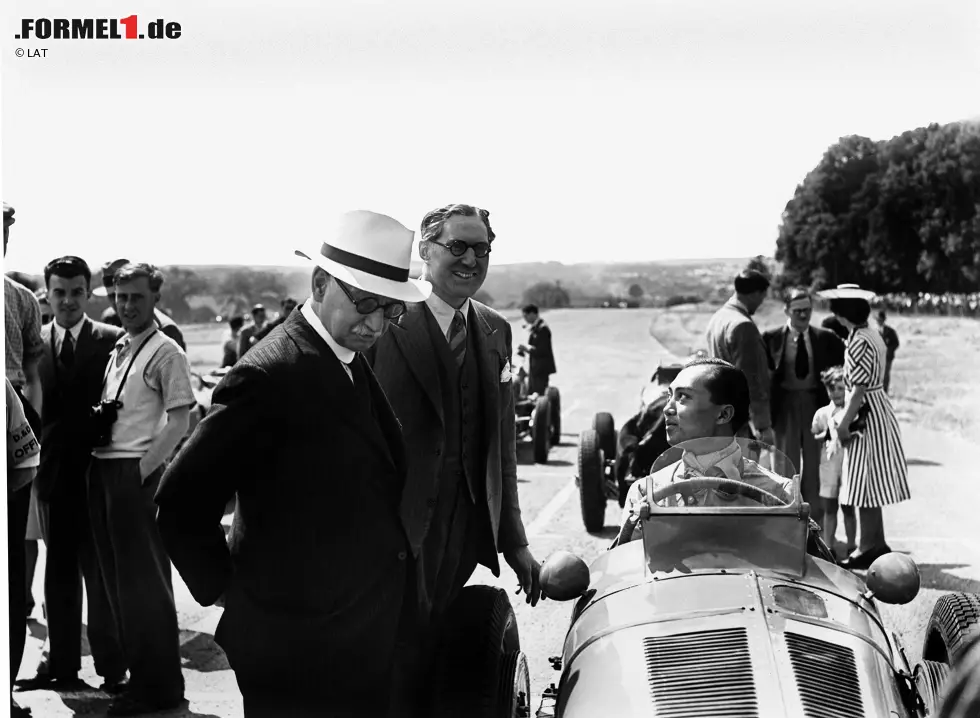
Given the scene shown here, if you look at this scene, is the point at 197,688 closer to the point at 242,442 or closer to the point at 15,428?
the point at 15,428

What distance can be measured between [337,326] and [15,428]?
1936 millimetres

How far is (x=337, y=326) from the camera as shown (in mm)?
2834

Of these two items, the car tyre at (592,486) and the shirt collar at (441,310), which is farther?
the car tyre at (592,486)

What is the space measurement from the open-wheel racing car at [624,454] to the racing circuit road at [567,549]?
273mm

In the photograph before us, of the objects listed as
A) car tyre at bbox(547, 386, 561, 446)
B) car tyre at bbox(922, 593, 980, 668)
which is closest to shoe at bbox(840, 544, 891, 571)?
car tyre at bbox(922, 593, 980, 668)

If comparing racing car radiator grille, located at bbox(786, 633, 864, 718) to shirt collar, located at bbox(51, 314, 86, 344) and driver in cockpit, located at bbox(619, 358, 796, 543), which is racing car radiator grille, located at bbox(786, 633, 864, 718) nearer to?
driver in cockpit, located at bbox(619, 358, 796, 543)

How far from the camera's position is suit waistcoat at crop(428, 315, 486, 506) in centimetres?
375

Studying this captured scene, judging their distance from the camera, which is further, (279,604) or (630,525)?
(630,525)

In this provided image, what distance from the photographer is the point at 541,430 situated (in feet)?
39.7

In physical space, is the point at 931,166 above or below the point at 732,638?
above

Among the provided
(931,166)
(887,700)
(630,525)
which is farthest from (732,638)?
(931,166)

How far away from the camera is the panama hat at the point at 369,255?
2805 mm

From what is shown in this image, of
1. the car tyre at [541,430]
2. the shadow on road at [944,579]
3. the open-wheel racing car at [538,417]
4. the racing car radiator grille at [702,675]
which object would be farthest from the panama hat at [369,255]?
the car tyre at [541,430]

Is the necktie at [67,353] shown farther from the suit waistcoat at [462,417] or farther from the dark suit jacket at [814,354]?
the dark suit jacket at [814,354]
